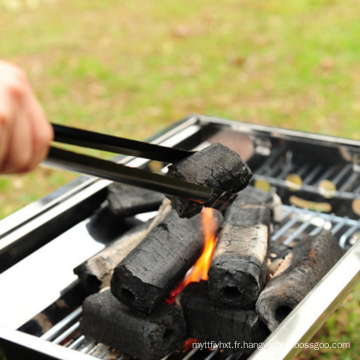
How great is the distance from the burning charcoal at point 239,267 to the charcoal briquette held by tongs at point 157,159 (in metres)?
0.15

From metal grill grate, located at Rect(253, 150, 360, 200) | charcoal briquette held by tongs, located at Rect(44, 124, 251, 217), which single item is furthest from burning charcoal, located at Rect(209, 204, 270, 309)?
metal grill grate, located at Rect(253, 150, 360, 200)

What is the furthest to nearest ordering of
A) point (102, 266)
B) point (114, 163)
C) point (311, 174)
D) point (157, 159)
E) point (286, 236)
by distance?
point (311, 174) → point (286, 236) → point (102, 266) → point (157, 159) → point (114, 163)

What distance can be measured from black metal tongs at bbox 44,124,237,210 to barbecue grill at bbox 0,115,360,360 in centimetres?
44

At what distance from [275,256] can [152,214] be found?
612mm

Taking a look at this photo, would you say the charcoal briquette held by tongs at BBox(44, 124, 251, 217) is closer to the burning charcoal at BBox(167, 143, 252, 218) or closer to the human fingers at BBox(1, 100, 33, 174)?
the burning charcoal at BBox(167, 143, 252, 218)

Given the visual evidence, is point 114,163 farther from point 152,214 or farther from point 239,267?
point 152,214

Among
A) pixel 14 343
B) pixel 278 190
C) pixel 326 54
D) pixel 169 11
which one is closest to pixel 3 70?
pixel 14 343

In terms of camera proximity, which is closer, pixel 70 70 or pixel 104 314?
pixel 104 314

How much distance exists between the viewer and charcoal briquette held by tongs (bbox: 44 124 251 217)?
1207mm

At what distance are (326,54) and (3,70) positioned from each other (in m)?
4.85

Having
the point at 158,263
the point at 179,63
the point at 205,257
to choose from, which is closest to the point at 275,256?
the point at 205,257

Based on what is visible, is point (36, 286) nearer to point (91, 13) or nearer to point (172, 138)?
point (172, 138)

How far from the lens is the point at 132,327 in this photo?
1.70 meters

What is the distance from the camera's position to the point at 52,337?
183cm
